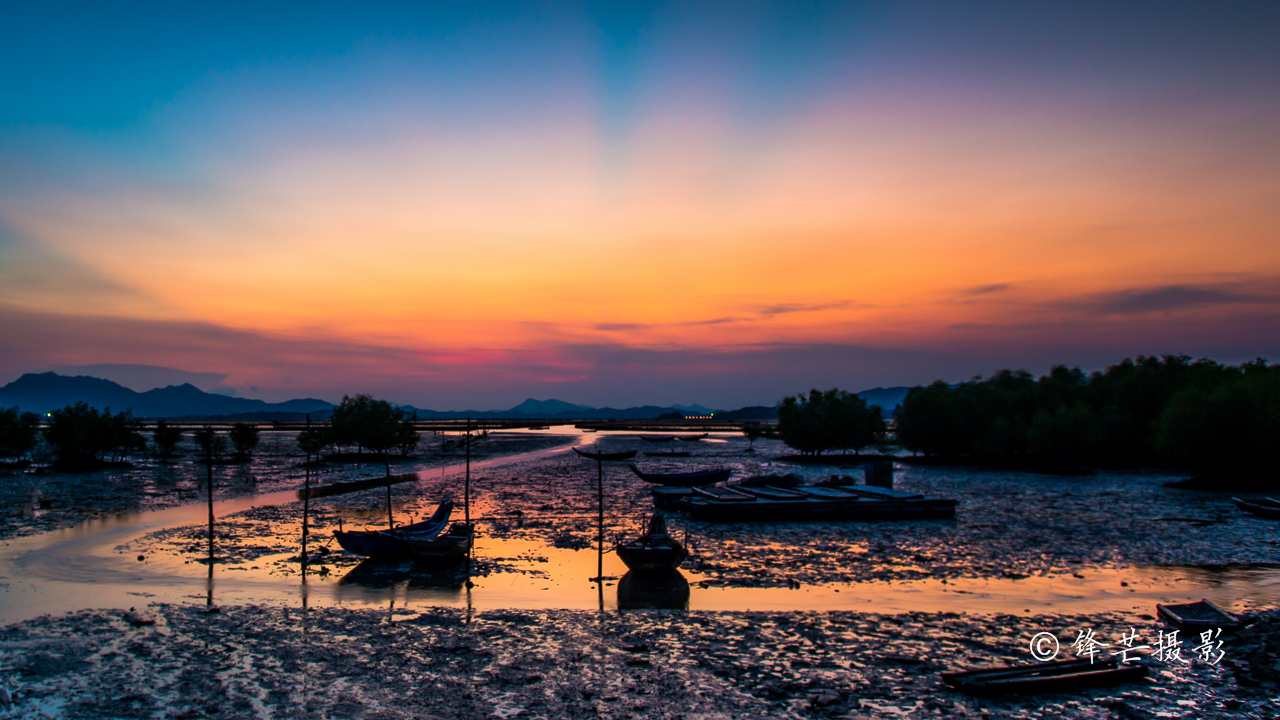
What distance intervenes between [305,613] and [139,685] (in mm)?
4744

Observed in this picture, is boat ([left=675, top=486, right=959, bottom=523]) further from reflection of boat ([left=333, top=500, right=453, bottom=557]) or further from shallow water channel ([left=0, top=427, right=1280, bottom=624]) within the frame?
reflection of boat ([left=333, top=500, right=453, bottom=557])

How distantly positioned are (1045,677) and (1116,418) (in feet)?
211

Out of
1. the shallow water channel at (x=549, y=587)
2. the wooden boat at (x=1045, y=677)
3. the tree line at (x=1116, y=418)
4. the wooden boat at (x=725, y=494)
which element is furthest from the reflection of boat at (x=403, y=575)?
the tree line at (x=1116, y=418)

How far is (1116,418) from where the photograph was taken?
208ft

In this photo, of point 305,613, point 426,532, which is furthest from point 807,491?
point 305,613

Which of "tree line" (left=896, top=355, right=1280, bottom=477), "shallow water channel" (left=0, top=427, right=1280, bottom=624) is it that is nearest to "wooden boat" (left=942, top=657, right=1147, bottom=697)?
"shallow water channel" (left=0, top=427, right=1280, bottom=624)

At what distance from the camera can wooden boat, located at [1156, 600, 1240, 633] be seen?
14.5 meters

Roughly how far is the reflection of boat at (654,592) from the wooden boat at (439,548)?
5.70 meters

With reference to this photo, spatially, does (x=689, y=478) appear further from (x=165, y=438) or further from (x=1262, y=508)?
(x=165, y=438)

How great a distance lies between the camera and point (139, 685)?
12.1 metres

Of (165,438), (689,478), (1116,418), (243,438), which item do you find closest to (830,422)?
(1116,418)

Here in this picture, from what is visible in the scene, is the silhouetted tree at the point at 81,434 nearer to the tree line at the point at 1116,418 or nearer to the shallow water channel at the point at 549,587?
the shallow water channel at the point at 549,587

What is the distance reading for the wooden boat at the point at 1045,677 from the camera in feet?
37.7

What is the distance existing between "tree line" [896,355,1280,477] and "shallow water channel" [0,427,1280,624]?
28.7 m
